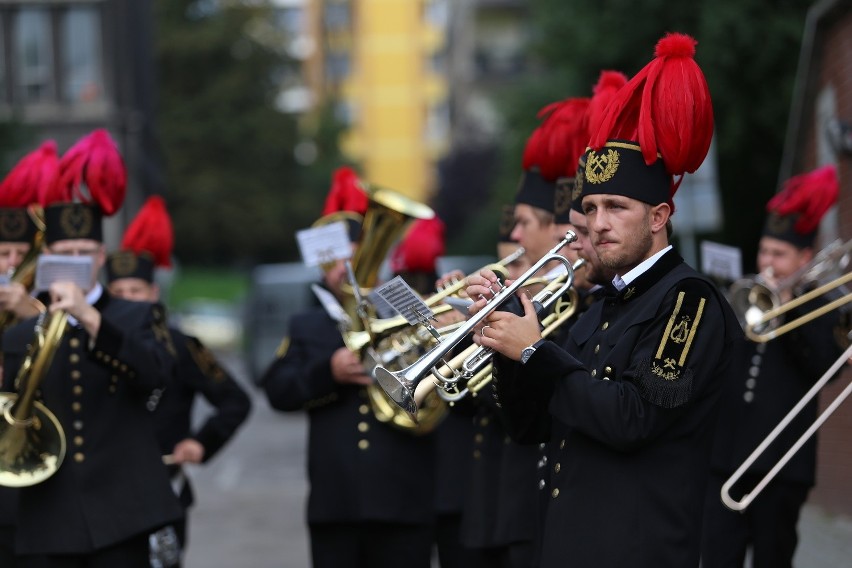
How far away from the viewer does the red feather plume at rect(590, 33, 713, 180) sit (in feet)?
15.6

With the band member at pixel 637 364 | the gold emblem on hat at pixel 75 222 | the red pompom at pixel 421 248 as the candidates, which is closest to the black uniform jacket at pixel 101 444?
the gold emblem on hat at pixel 75 222

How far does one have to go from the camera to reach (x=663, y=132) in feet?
15.8

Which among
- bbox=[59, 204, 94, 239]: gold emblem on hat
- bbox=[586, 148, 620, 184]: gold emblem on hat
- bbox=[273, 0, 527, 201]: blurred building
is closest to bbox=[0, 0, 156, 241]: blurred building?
bbox=[59, 204, 94, 239]: gold emblem on hat

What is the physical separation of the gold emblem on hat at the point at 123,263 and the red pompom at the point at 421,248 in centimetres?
149

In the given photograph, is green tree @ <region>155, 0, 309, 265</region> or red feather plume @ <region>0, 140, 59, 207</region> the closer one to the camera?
red feather plume @ <region>0, 140, 59, 207</region>

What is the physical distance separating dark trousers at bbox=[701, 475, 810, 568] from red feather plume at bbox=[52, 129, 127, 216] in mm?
3190

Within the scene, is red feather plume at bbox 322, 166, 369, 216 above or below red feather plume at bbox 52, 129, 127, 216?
below

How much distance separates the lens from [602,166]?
16.0 ft

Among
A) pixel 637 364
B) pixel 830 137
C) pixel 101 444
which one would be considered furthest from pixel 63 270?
pixel 830 137

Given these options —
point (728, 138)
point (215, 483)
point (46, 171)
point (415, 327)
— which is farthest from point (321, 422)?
point (728, 138)

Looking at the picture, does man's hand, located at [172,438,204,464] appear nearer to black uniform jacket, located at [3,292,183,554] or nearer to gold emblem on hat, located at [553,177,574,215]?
black uniform jacket, located at [3,292,183,554]

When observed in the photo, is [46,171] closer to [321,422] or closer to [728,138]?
[321,422]

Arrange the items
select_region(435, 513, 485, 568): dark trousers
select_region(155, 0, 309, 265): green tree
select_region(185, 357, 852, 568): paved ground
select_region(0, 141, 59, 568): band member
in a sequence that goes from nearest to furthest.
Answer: select_region(0, 141, 59, 568): band member → select_region(435, 513, 485, 568): dark trousers → select_region(185, 357, 852, 568): paved ground → select_region(155, 0, 309, 265): green tree

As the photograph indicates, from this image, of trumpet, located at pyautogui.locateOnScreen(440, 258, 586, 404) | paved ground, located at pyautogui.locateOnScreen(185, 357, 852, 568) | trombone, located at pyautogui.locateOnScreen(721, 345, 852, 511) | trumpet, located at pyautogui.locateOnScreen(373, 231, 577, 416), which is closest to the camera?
trumpet, located at pyautogui.locateOnScreen(373, 231, 577, 416)
